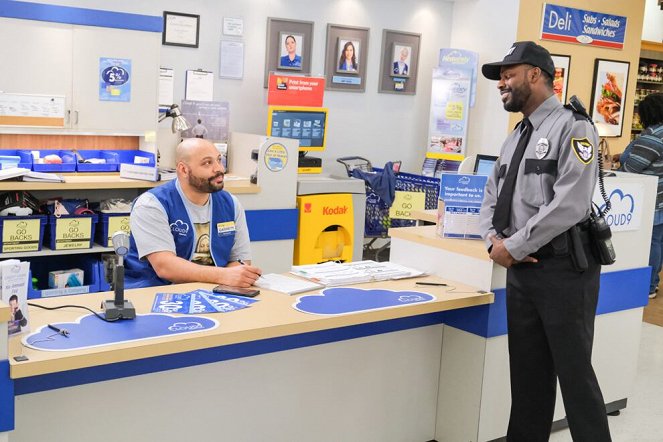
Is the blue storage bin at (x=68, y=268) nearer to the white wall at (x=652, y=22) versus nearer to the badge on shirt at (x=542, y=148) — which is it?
the badge on shirt at (x=542, y=148)

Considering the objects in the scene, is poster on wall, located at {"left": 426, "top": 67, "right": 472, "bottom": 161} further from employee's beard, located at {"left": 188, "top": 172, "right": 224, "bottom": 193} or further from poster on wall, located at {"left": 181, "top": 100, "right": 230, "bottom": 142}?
employee's beard, located at {"left": 188, "top": 172, "right": 224, "bottom": 193}

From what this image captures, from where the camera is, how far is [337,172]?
323 inches

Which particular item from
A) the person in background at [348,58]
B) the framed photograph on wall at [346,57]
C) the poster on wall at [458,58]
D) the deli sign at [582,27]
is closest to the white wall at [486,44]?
the poster on wall at [458,58]

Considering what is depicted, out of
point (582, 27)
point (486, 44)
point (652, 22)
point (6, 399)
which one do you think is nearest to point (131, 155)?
point (6, 399)

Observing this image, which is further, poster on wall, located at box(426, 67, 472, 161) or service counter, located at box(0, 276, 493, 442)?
poster on wall, located at box(426, 67, 472, 161)

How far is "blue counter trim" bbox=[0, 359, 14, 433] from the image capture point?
2182 mm

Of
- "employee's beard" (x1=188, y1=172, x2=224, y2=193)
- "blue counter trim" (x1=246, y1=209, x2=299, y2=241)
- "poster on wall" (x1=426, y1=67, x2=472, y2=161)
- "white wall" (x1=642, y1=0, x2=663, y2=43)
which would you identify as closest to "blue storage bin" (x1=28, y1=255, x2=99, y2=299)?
"blue counter trim" (x1=246, y1=209, x2=299, y2=241)

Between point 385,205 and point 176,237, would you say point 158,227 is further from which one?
point 385,205

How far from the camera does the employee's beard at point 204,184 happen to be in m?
3.52

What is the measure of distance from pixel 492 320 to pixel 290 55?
468 centimetres

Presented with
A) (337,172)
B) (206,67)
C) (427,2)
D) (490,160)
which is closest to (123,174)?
(206,67)

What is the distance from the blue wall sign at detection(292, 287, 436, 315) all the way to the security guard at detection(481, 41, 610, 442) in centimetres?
40

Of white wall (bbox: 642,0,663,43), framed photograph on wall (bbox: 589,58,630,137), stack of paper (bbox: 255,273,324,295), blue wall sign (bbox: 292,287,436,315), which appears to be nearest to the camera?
blue wall sign (bbox: 292,287,436,315)

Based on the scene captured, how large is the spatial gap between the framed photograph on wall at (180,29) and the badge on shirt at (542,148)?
182 inches
